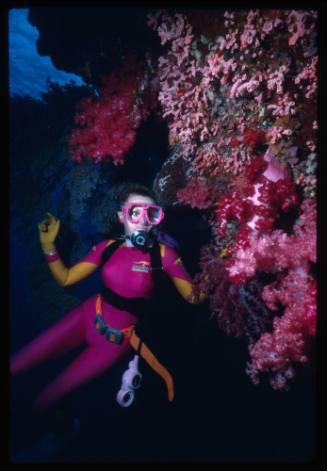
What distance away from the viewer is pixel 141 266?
4.06 m

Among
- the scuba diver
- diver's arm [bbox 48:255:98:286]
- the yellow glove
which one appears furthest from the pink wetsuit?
the yellow glove

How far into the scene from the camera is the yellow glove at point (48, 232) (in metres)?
3.95

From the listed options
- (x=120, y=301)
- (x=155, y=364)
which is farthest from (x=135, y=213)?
(x=155, y=364)

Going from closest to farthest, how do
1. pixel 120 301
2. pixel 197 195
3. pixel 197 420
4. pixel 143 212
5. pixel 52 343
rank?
pixel 197 195 < pixel 143 212 < pixel 120 301 < pixel 52 343 < pixel 197 420

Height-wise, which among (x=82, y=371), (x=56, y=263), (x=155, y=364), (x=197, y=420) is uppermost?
(x=56, y=263)

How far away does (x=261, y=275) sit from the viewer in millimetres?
3414

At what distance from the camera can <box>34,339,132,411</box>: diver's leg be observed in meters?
3.96

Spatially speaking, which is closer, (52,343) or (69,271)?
(69,271)

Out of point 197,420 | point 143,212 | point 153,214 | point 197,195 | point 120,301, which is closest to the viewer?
point 197,195

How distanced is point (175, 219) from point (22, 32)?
502 inches

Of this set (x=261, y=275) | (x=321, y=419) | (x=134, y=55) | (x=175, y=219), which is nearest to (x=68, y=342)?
(x=175, y=219)

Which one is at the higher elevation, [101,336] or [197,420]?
[101,336]

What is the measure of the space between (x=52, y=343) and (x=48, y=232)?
163 centimetres

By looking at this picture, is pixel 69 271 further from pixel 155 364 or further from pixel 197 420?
pixel 197 420
